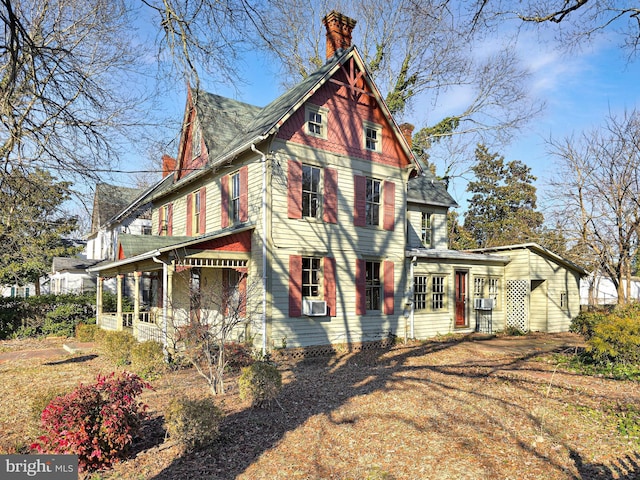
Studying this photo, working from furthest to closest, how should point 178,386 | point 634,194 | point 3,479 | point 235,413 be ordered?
point 634,194
point 178,386
point 235,413
point 3,479

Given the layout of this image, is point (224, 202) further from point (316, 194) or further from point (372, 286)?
point (372, 286)

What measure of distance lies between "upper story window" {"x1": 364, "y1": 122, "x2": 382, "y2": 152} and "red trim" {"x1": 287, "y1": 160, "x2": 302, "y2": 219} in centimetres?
320

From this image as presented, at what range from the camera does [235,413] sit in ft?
25.0

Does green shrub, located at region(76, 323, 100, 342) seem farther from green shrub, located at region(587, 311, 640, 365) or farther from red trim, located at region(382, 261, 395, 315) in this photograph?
green shrub, located at region(587, 311, 640, 365)

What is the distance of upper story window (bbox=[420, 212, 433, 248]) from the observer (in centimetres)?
2077

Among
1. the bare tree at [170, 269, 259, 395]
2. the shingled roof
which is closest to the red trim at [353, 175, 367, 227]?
the bare tree at [170, 269, 259, 395]

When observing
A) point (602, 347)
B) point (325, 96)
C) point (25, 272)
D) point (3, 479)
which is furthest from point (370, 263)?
point (25, 272)

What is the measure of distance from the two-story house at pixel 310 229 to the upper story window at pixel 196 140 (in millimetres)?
88

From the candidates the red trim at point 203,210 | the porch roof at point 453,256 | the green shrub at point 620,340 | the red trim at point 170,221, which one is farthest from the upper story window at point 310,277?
the red trim at point 170,221

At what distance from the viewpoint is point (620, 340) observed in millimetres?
10344

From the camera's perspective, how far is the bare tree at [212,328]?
8750 mm

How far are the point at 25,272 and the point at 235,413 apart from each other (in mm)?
20695

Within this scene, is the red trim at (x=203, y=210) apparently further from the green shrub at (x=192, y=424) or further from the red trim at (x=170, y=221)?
the green shrub at (x=192, y=424)

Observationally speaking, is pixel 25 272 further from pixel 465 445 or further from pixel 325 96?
pixel 465 445
